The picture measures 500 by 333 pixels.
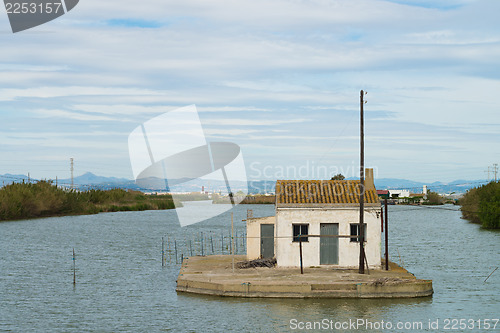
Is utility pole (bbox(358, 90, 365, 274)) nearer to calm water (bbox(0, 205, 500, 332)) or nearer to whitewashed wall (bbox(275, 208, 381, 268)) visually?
whitewashed wall (bbox(275, 208, 381, 268))

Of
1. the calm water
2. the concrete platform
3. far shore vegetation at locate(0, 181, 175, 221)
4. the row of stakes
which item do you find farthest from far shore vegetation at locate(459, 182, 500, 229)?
far shore vegetation at locate(0, 181, 175, 221)

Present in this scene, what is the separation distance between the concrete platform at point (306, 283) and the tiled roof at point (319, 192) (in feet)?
12.9

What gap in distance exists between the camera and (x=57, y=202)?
131750 mm

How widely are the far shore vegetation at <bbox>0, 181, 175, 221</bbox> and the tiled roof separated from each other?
85.5 m

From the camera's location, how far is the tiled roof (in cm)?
3847

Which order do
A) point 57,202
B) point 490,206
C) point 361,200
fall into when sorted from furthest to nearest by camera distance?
1. point 57,202
2. point 490,206
3. point 361,200

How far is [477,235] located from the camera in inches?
3401

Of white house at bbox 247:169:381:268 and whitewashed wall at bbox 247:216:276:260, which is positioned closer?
white house at bbox 247:169:381:268

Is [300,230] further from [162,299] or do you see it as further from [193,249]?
[193,249]

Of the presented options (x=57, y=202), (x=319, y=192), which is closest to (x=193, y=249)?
(x=319, y=192)

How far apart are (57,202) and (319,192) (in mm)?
101809

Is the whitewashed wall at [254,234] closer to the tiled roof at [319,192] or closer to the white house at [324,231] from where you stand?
the tiled roof at [319,192]

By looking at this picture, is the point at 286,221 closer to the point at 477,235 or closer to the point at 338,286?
the point at 338,286

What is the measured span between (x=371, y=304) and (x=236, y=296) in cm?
686
